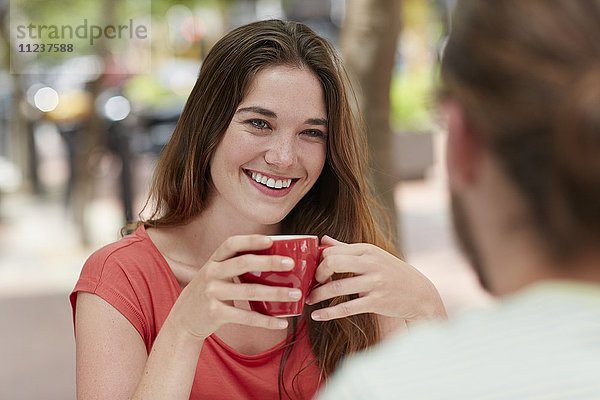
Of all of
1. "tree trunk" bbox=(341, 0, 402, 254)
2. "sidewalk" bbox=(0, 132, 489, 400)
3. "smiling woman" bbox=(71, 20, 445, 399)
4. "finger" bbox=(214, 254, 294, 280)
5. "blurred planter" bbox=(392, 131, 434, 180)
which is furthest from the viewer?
"blurred planter" bbox=(392, 131, 434, 180)

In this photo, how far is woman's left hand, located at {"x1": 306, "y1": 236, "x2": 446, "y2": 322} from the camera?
1838 millimetres

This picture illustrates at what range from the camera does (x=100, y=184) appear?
43.8 feet

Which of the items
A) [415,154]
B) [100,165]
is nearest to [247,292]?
[100,165]

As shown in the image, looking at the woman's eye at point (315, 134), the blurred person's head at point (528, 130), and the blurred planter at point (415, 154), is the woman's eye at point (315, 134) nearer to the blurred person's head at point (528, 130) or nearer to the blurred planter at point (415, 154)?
the blurred person's head at point (528, 130)

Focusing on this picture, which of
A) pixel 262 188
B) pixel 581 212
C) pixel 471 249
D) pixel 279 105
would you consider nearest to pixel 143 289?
pixel 262 188

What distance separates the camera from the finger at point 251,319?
172 cm

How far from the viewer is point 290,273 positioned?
5.74 feet

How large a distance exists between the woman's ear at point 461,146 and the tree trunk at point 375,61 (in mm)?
2781

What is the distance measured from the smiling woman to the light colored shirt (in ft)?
3.03

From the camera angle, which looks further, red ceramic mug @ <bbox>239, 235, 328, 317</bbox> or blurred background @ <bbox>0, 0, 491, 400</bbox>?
blurred background @ <bbox>0, 0, 491, 400</bbox>

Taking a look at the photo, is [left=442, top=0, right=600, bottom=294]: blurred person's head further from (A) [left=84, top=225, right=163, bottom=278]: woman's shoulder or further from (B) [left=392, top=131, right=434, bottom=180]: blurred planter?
(B) [left=392, top=131, right=434, bottom=180]: blurred planter

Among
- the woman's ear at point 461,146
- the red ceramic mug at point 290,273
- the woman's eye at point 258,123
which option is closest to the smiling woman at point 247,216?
the woman's eye at point 258,123

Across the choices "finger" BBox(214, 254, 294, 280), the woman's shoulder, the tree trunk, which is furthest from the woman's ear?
the tree trunk

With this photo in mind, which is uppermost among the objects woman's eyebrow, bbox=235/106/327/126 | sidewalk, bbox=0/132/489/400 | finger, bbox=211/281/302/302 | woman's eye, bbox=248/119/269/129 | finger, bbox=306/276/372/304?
woman's eyebrow, bbox=235/106/327/126
